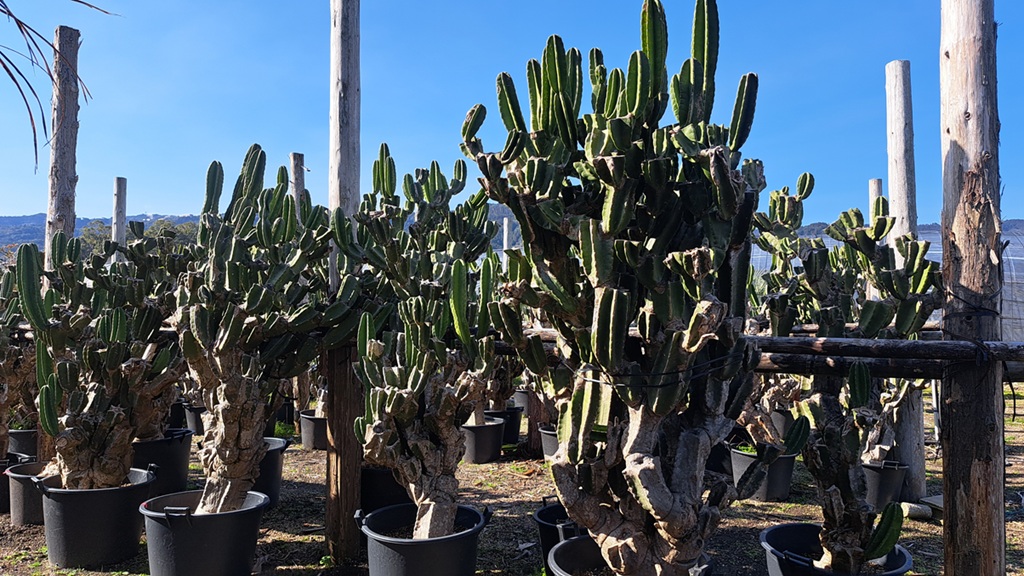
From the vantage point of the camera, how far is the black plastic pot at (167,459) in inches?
214

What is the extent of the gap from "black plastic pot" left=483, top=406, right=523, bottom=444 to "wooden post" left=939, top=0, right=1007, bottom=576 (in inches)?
196

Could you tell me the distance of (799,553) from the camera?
354 centimetres

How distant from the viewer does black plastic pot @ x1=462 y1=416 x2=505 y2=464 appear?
22.6 ft

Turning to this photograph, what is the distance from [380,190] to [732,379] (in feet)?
8.42

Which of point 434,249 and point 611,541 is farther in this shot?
point 434,249

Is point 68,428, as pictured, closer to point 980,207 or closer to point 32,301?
point 32,301

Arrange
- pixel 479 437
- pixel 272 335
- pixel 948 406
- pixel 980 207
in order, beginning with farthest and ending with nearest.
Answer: pixel 479 437 < pixel 272 335 < pixel 980 207 < pixel 948 406

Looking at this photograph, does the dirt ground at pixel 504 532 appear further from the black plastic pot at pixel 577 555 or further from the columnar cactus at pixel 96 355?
the black plastic pot at pixel 577 555

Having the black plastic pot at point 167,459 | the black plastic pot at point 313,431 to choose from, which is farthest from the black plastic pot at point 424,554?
the black plastic pot at point 313,431

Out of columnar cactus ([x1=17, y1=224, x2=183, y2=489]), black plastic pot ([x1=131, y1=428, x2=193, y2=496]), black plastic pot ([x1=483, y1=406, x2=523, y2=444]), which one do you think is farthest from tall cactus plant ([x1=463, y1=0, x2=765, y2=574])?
black plastic pot ([x1=483, y1=406, x2=523, y2=444])

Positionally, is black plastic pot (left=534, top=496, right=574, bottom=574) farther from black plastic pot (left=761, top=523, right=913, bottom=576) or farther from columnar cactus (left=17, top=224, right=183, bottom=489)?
columnar cactus (left=17, top=224, right=183, bottom=489)

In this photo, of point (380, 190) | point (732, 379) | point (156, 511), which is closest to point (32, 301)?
point (156, 511)

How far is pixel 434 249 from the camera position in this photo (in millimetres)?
4746

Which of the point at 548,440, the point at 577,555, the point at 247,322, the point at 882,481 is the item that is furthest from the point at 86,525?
the point at 882,481
